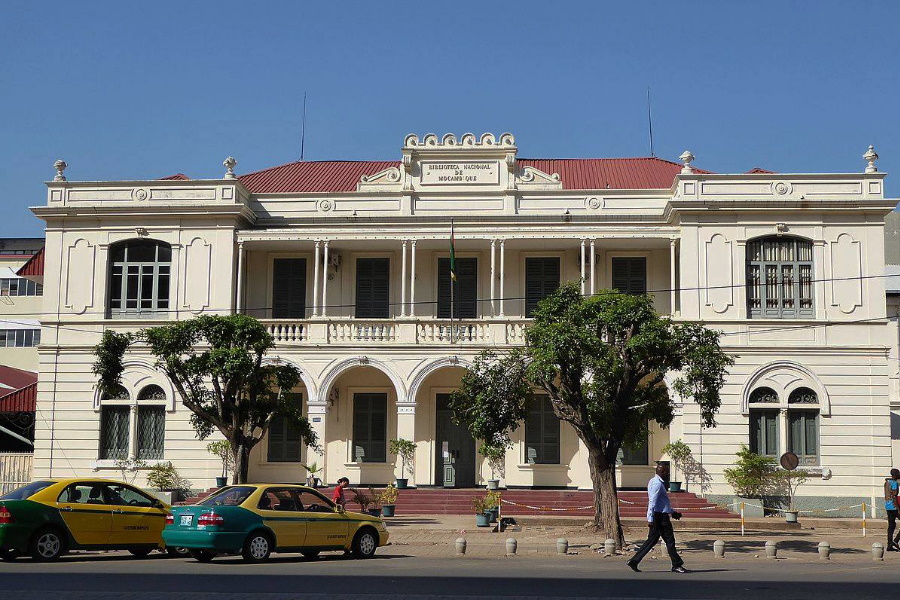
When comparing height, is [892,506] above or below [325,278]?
below

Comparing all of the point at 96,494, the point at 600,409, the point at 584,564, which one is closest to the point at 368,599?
the point at 584,564

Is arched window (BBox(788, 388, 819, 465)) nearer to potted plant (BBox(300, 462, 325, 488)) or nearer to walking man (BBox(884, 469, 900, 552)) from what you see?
walking man (BBox(884, 469, 900, 552))

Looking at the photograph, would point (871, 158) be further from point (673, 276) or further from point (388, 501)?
point (388, 501)

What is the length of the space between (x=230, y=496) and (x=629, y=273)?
679 inches

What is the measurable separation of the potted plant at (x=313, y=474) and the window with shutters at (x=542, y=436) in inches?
241

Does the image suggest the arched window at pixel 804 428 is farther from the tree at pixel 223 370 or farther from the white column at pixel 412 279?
the tree at pixel 223 370

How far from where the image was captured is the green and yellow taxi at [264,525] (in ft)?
53.2

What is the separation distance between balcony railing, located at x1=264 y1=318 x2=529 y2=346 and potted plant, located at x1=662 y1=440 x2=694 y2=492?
5.07m

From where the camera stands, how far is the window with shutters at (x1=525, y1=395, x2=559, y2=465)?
99.9 ft

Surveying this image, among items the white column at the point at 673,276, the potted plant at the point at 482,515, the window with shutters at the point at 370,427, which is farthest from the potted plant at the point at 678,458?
the window with shutters at the point at 370,427

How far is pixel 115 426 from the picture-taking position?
2978cm

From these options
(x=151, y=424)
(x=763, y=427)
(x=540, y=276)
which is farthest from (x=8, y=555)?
(x=763, y=427)

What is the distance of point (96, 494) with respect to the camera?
17500 mm

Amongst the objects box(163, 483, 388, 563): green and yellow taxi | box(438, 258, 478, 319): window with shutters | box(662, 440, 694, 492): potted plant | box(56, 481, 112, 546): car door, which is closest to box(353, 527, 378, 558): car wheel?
box(163, 483, 388, 563): green and yellow taxi
